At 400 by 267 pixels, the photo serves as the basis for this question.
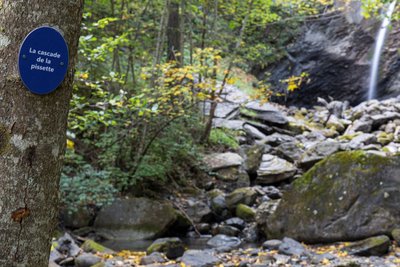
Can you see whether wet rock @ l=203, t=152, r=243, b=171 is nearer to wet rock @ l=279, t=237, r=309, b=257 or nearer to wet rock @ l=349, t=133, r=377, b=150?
wet rock @ l=349, t=133, r=377, b=150

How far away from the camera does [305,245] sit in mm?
6395

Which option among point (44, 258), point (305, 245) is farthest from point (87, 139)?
point (44, 258)

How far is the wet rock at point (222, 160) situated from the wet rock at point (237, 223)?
2.29m

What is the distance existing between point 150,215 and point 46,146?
21.8ft

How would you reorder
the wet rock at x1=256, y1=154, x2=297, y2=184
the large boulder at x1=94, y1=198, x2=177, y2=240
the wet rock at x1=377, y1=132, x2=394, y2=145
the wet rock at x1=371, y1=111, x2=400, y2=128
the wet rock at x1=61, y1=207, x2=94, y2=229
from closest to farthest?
the wet rock at x1=61, y1=207, x2=94, y2=229, the large boulder at x1=94, y1=198, x2=177, y2=240, the wet rock at x1=256, y1=154, x2=297, y2=184, the wet rock at x1=377, y1=132, x2=394, y2=145, the wet rock at x1=371, y1=111, x2=400, y2=128

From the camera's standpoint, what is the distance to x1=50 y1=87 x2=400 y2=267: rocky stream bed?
18.5ft

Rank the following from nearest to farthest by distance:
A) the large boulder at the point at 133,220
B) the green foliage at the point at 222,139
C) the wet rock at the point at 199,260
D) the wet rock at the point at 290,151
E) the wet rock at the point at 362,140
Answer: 1. the wet rock at the point at 199,260
2. the large boulder at the point at 133,220
3. the wet rock at the point at 290,151
4. the wet rock at the point at 362,140
5. the green foliage at the point at 222,139

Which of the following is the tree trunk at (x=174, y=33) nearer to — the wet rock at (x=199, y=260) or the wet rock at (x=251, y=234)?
the wet rock at (x=251, y=234)

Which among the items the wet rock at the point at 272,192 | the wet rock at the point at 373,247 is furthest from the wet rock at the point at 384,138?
the wet rock at the point at 373,247

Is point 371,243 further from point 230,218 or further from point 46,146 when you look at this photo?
point 46,146

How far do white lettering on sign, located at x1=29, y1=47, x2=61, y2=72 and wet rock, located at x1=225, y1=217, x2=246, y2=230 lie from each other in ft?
23.3

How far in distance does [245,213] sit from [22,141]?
7414 millimetres

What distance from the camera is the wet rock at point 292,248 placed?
18.9 feet

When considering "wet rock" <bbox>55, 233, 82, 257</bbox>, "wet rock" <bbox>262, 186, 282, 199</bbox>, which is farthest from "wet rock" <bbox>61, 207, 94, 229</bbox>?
"wet rock" <bbox>262, 186, 282, 199</bbox>
